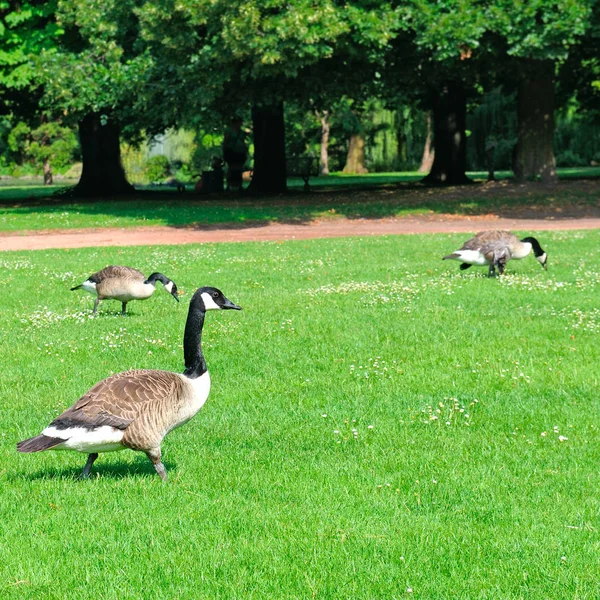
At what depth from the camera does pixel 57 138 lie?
84188 mm

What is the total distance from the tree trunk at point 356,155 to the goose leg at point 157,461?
81.5 meters

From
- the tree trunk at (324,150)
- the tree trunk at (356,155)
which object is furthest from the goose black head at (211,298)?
the tree trunk at (356,155)

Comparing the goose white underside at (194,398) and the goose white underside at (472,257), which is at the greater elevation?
the goose white underside at (194,398)

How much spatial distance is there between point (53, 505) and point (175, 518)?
3.22ft

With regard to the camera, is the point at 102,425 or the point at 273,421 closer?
the point at 102,425

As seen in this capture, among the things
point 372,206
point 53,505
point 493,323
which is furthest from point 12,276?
point 372,206

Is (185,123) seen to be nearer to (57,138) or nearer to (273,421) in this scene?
(273,421)

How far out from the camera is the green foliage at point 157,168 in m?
84.7

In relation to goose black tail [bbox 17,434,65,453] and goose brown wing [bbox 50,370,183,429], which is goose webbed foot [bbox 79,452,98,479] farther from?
goose black tail [bbox 17,434,65,453]

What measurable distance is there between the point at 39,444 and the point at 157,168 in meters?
79.7

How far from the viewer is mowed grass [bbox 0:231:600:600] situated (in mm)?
6102

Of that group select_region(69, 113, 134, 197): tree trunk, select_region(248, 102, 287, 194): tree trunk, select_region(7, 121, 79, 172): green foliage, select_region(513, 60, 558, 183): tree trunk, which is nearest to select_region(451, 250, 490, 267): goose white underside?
select_region(513, 60, 558, 183): tree trunk

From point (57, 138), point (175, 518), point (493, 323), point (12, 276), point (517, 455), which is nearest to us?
point (175, 518)

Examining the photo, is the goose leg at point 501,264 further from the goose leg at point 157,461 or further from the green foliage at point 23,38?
the green foliage at point 23,38
